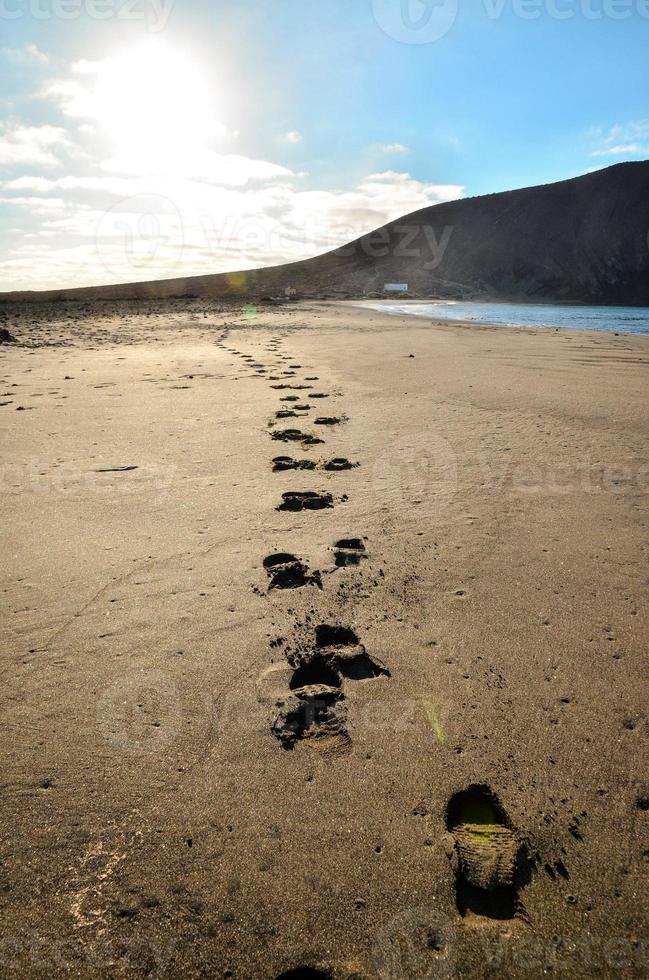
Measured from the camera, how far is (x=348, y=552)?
2.37 metres

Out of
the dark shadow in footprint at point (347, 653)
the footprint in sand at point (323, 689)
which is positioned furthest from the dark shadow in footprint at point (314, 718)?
the dark shadow in footprint at point (347, 653)

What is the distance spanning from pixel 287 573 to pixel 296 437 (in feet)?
6.14

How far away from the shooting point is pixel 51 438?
4.03 metres

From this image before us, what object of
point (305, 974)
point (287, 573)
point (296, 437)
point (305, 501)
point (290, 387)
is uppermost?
point (290, 387)

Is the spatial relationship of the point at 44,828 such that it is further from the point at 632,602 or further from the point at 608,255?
the point at 608,255

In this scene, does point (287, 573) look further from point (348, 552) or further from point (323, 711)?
point (323, 711)

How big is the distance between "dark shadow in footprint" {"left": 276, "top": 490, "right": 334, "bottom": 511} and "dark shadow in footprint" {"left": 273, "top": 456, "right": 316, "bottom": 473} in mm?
402

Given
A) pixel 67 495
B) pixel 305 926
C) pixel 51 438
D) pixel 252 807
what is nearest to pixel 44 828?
pixel 252 807

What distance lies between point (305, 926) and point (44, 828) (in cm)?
65

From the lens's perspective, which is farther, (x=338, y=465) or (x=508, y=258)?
(x=508, y=258)

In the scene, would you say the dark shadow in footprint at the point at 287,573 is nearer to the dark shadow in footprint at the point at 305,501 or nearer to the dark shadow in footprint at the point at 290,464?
the dark shadow in footprint at the point at 305,501

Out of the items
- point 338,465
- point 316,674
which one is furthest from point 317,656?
point 338,465

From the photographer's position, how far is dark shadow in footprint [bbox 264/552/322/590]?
7.06 feet

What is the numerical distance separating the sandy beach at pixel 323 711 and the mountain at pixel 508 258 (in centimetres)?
3860
